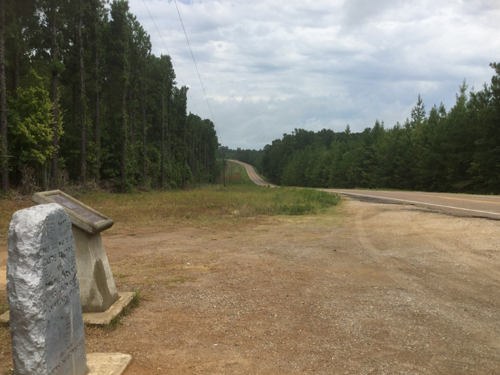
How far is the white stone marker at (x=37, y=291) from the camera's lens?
→ 8.45 ft

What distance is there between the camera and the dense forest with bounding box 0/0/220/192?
2070 centimetres

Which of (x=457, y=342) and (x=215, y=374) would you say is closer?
(x=215, y=374)

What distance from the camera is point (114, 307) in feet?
15.6

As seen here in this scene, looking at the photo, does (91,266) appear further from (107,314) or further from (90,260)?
(107,314)

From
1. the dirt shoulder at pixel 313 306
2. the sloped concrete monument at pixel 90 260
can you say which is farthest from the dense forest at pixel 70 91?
the sloped concrete monument at pixel 90 260

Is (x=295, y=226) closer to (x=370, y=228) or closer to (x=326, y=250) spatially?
(x=370, y=228)

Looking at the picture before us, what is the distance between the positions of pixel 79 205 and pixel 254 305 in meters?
2.79

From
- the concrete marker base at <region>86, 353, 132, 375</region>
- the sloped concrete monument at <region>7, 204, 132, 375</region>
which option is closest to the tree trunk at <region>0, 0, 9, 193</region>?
the concrete marker base at <region>86, 353, 132, 375</region>

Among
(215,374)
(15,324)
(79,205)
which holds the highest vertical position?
(79,205)

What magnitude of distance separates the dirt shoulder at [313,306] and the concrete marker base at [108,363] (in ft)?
0.33

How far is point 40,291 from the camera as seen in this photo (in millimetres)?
2600

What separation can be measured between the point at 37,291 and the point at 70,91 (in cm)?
3836

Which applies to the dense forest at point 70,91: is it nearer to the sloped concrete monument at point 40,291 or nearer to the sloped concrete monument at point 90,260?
the sloped concrete monument at point 90,260

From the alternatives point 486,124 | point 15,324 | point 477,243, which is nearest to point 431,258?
point 477,243
